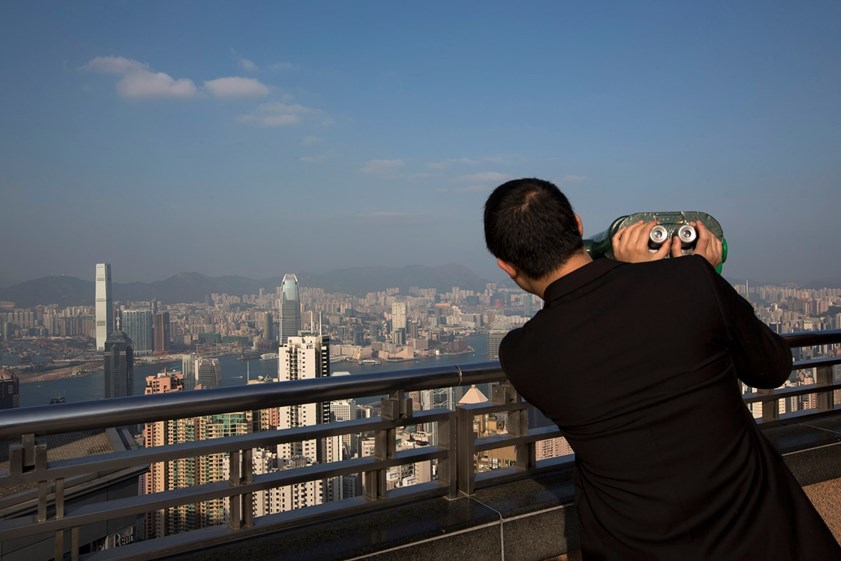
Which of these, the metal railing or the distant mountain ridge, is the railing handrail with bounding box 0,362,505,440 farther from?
the distant mountain ridge

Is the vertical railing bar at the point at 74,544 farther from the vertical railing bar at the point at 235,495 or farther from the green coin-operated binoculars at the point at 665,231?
the green coin-operated binoculars at the point at 665,231

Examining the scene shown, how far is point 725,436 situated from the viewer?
56.6 inches

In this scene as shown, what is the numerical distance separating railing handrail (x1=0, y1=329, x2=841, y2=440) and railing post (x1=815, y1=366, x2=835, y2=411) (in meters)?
3.08

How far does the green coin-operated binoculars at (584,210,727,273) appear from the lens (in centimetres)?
167

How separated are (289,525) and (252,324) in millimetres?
14308

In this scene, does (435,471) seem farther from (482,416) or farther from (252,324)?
(252,324)

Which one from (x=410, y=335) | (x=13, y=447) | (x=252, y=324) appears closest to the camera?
(x=13, y=447)

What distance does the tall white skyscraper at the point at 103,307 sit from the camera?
13.0 meters

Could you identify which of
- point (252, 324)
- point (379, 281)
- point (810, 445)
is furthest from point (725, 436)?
point (379, 281)

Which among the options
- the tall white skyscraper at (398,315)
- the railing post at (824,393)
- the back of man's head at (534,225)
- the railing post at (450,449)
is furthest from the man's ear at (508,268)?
the tall white skyscraper at (398,315)

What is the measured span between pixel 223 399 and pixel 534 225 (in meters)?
1.62

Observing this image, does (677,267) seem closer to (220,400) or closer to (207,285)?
(220,400)

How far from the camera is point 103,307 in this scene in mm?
14484

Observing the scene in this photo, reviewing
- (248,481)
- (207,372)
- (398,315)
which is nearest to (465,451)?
(248,481)
